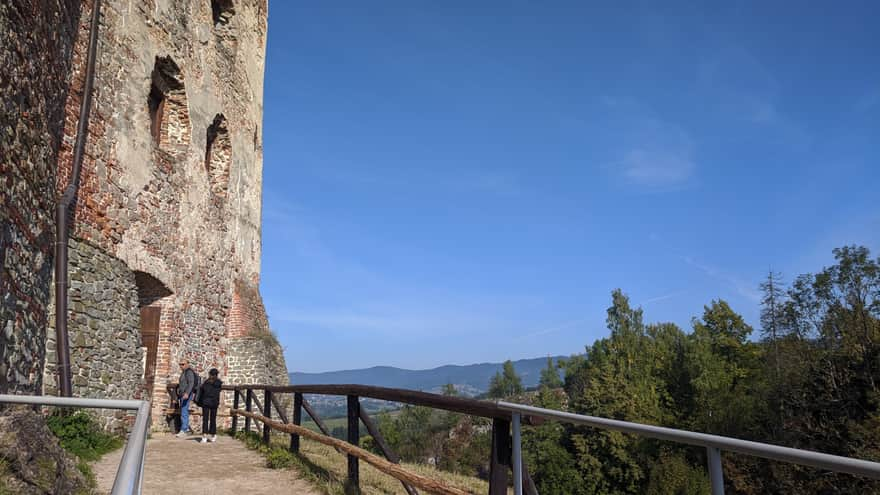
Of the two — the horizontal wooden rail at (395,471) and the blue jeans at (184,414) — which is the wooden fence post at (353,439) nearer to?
the horizontal wooden rail at (395,471)

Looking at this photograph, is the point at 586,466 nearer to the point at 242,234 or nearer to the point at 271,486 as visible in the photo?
the point at 242,234

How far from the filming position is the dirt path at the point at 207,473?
5.86 m

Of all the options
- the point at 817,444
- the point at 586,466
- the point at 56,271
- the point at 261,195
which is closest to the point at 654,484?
the point at 586,466

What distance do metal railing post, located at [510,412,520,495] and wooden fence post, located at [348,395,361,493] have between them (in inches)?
94.5

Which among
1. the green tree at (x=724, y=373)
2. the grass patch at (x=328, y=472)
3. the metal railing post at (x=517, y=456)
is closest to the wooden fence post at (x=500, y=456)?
the metal railing post at (x=517, y=456)

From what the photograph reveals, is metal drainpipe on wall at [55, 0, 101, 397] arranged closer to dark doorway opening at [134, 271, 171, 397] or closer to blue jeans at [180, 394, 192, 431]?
blue jeans at [180, 394, 192, 431]

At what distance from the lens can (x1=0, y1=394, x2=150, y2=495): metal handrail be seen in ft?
4.41

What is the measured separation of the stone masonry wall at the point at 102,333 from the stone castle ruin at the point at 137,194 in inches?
0.9

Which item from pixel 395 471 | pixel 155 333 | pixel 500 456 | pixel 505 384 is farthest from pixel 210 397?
pixel 505 384

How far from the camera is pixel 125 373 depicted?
9820 mm

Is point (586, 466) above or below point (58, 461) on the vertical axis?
below

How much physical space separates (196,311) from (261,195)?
5124mm

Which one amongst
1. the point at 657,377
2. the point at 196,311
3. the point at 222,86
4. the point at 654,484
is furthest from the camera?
the point at 657,377

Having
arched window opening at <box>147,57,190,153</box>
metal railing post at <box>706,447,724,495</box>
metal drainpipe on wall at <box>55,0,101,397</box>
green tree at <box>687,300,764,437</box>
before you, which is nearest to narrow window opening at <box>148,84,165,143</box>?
arched window opening at <box>147,57,190,153</box>
